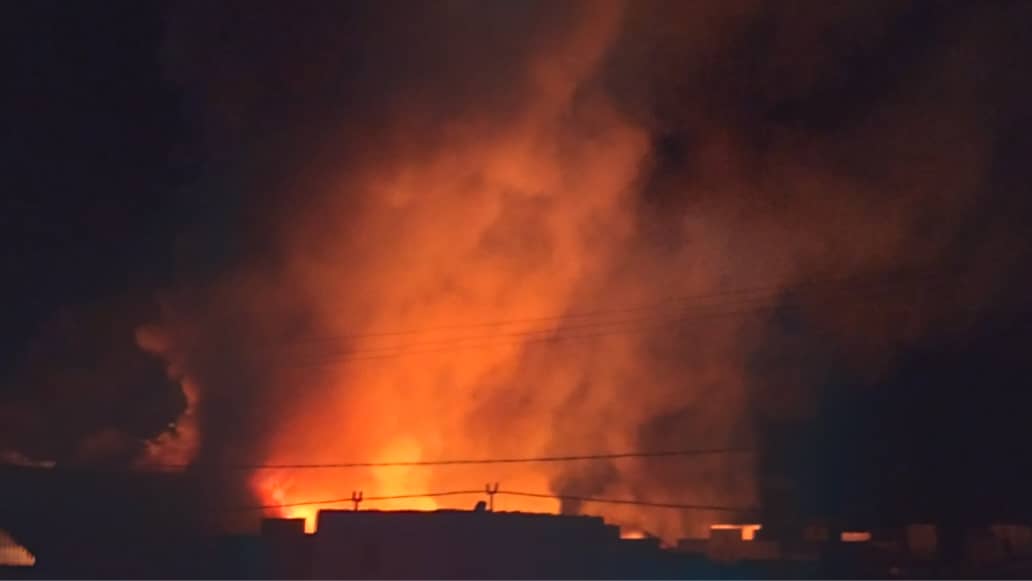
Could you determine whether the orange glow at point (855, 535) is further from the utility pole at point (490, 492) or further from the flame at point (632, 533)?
the utility pole at point (490, 492)

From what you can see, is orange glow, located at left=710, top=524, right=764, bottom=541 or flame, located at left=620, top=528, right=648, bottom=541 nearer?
flame, located at left=620, top=528, right=648, bottom=541

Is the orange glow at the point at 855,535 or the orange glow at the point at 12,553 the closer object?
the orange glow at the point at 12,553

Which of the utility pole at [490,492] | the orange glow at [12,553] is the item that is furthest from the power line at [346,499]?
the orange glow at [12,553]

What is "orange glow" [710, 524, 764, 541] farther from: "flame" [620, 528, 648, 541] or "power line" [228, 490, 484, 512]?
"power line" [228, 490, 484, 512]

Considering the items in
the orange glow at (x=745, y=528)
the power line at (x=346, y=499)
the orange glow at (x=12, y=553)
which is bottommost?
the orange glow at (x=12, y=553)

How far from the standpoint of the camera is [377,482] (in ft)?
125

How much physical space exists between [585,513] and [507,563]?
6.87 metres

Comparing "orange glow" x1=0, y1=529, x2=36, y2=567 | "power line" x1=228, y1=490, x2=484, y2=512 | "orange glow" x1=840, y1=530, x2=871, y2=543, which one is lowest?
"orange glow" x1=0, y1=529, x2=36, y2=567

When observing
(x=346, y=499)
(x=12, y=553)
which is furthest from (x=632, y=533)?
(x=12, y=553)

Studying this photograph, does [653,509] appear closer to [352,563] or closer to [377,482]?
[377,482]

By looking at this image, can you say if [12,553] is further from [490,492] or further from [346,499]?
[490,492]

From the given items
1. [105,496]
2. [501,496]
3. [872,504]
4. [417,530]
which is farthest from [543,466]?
[105,496]

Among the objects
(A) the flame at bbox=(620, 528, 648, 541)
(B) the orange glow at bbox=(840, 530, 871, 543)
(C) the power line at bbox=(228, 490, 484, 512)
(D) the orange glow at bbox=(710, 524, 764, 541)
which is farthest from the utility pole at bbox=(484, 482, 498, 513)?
(B) the orange glow at bbox=(840, 530, 871, 543)

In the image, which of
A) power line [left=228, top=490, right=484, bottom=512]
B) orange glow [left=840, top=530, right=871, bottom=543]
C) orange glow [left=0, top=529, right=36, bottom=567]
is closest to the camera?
orange glow [left=0, top=529, right=36, bottom=567]
